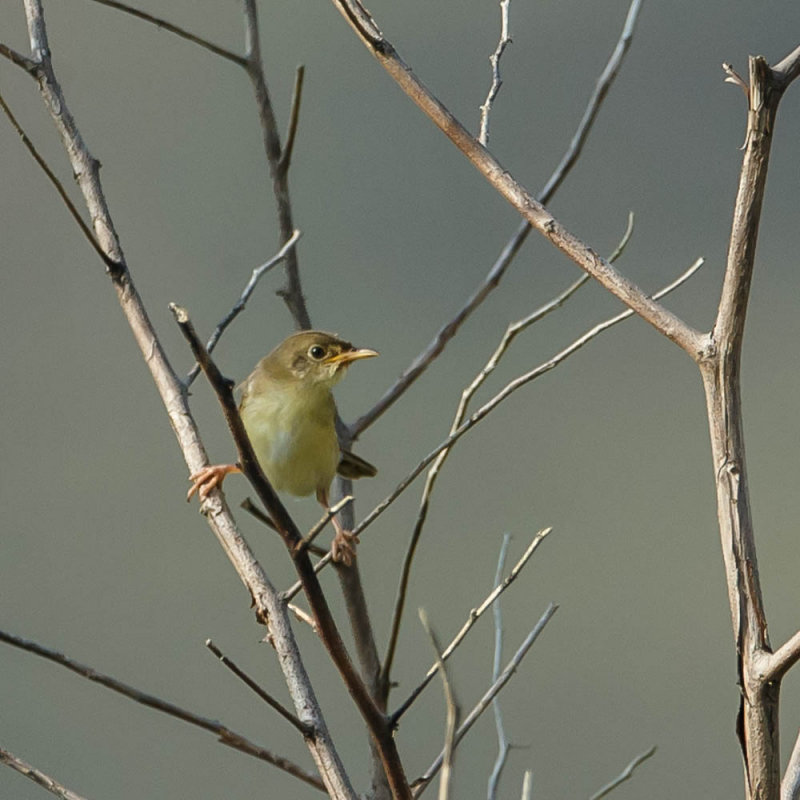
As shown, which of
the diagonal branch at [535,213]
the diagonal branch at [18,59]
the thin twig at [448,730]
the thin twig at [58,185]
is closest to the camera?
the thin twig at [448,730]

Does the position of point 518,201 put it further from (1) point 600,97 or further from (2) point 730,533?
(1) point 600,97

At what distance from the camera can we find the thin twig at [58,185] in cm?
86

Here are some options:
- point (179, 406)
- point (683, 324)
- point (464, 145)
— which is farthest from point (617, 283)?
point (179, 406)

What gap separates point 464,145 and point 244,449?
0.89 ft

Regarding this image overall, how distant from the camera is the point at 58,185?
871mm

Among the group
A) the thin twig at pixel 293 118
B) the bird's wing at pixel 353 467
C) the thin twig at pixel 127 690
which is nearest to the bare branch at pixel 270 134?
the thin twig at pixel 293 118

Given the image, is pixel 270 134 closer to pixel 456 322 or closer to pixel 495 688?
pixel 456 322

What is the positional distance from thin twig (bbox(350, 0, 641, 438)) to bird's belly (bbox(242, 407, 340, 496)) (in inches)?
12.2

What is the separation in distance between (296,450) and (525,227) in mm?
674

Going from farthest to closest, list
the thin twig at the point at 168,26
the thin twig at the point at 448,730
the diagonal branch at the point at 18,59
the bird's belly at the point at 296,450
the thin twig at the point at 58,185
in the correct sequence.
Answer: the bird's belly at the point at 296,450
the thin twig at the point at 168,26
the diagonal branch at the point at 18,59
the thin twig at the point at 58,185
the thin twig at the point at 448,730

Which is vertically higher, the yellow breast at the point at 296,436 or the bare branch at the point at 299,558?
the yellow breast at the point at 296,436

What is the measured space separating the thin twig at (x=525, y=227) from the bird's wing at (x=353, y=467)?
320mm

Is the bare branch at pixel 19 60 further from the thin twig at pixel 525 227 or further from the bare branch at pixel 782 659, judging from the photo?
the bare branch at pixel 782 659

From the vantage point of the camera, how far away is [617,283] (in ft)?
2.32
